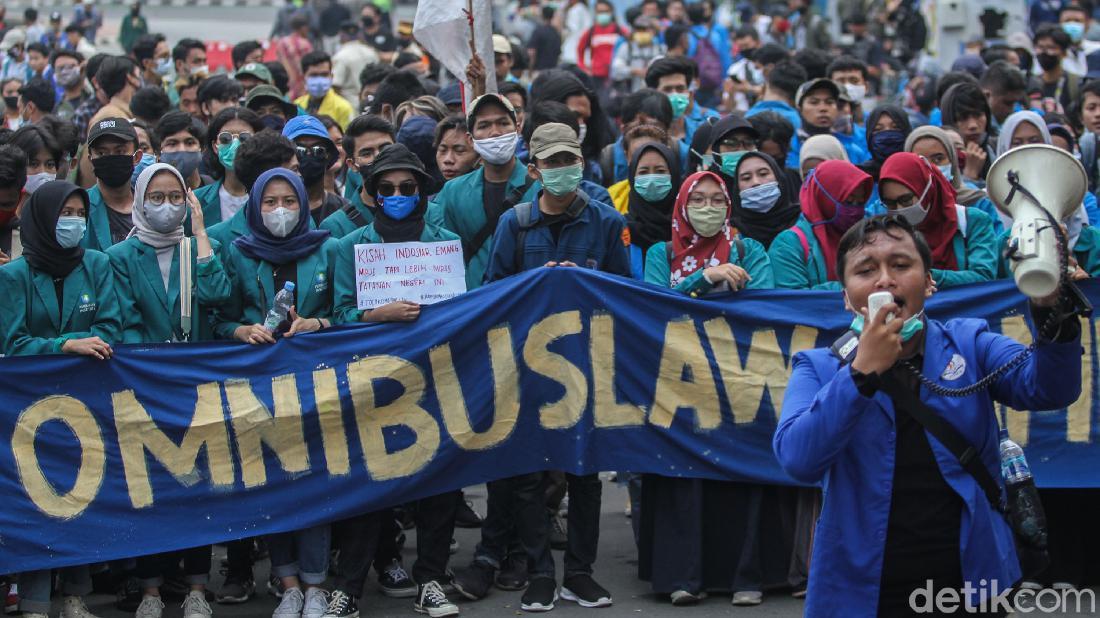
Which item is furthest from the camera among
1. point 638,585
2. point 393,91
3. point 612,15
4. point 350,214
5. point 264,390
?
point 612,15

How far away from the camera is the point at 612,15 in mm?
19516

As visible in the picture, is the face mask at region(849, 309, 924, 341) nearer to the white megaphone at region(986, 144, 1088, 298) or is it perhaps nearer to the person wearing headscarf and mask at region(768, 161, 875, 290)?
the white megaphone at region(986, 144, 1088, 298)

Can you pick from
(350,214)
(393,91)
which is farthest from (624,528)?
(393,91)

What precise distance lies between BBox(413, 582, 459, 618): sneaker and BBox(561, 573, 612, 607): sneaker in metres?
0.52

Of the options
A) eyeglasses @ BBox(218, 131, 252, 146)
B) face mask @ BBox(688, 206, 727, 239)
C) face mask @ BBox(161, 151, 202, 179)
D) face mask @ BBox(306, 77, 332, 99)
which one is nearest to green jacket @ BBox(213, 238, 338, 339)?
face mask @ BBox(688, 206, 727, 239)

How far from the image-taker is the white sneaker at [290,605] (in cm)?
682

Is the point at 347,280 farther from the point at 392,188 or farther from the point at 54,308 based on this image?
the point at 54,308

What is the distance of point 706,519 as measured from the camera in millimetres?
7098

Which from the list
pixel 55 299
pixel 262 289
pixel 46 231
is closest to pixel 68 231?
pixel 46 231

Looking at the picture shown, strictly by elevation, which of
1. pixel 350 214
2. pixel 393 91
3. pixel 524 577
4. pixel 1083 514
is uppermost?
pixel 393 91

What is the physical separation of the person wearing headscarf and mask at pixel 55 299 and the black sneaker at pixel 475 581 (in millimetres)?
1692

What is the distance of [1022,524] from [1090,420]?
3280mm

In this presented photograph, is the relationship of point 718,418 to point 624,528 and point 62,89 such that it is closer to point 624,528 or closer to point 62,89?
point 624,528

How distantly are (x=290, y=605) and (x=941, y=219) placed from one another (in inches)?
136
